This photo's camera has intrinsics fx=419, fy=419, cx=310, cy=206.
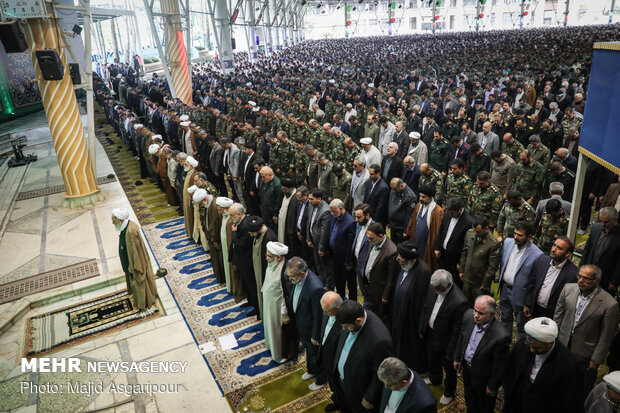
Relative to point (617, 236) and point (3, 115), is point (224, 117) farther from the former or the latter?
point (3, 115)

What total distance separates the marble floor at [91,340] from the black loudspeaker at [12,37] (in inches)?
120

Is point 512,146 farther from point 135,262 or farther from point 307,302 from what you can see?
point 135,262

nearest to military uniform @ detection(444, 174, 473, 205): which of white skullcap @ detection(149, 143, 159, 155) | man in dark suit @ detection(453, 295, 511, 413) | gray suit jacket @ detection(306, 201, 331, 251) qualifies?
gray suit jacket @ detection(306, 201, 331, 251)

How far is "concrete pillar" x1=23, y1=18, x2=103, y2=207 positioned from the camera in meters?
7.28

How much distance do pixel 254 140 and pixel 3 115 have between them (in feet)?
42.0

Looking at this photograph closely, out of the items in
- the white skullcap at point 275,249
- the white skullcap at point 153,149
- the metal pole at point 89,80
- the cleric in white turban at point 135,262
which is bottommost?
the cleric in white turban at point 135,262

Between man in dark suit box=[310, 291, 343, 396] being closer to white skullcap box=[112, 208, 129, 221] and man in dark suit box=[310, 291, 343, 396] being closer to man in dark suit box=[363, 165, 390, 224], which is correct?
man in dark suit box=[363, 165, 390, 224]

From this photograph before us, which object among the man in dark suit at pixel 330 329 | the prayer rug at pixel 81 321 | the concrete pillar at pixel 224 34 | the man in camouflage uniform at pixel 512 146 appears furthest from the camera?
the concrete pillar at pixel 224 34

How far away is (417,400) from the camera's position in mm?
2482

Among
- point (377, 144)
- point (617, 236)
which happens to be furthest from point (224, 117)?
point (617, 236)

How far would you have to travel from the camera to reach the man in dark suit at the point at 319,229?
15.5 feet

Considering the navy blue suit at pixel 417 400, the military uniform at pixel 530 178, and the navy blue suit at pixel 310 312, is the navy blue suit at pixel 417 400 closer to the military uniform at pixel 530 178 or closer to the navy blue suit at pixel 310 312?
the navy blue suit at pixel 310 312

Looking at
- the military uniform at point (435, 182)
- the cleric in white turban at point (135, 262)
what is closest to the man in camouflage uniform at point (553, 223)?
the military uniform at point (435, 182)

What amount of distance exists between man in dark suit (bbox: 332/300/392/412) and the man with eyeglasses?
141 centimetres
